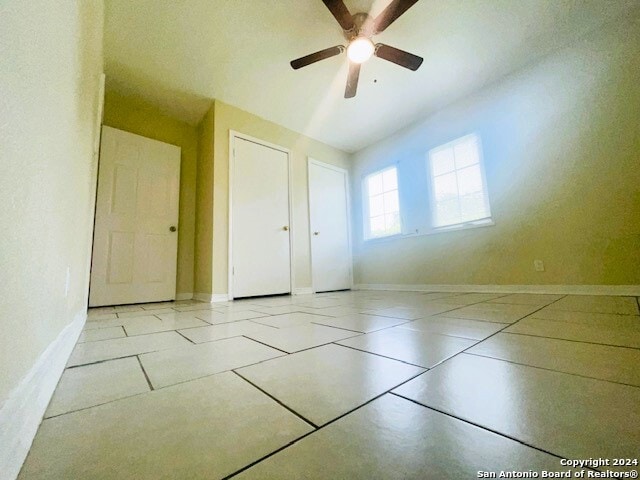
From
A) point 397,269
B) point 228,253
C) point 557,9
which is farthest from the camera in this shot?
point 397,269

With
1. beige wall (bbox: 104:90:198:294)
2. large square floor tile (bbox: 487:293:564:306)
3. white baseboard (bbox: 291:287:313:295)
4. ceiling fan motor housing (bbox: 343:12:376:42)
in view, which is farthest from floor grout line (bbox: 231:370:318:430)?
beige wall (bbox: 104:90:198:294)

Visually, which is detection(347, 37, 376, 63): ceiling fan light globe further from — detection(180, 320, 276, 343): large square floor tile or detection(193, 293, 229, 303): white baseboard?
detection(193, 293, 229, 303): white baseboard

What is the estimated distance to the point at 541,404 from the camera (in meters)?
0.47

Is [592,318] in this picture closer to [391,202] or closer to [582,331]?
[582,331]

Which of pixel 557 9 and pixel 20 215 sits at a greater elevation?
pixel 557 9

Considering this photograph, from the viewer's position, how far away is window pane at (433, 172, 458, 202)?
3.13m

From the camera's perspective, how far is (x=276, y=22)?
6.90 ft

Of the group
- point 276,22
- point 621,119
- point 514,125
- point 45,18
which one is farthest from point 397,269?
point 45,18

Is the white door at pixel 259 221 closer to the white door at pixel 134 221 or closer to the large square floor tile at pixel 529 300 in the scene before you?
the white door at pixel 134 221

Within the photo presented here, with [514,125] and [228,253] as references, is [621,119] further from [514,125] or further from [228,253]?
[228,253]

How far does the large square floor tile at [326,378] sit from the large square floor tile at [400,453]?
2.6 inches

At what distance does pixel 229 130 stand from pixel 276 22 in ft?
4.39

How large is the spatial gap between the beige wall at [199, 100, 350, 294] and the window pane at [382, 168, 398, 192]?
83 centimetres

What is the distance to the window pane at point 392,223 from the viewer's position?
3.72 m
